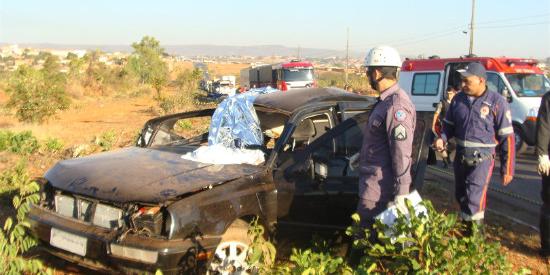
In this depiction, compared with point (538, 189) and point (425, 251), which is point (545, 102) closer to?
point (425, 251)

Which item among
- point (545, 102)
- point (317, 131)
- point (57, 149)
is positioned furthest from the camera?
point (57, 149)

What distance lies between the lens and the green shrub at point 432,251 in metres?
2.36

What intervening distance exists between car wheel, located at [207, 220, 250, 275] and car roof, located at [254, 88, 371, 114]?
1194mm

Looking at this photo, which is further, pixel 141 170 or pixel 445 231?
pixel 141 170

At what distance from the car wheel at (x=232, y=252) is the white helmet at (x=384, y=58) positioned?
4.85 ft

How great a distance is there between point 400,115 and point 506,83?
8.60 meters

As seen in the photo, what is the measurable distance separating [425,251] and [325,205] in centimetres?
151

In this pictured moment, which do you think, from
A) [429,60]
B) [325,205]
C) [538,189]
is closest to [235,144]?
[325,205]

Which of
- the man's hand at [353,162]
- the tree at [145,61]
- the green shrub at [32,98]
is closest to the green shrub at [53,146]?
the man's hand at [353,162]

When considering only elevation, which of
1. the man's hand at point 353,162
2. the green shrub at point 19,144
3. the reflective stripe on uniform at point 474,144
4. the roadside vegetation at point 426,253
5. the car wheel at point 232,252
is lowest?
the green shrub at point 19,144

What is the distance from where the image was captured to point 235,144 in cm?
451

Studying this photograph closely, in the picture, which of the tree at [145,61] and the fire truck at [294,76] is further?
the tree at [145,61]

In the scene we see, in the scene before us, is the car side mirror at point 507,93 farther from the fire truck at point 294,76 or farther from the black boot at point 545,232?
the fire truck at point 294,76

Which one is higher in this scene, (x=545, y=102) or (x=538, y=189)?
(x=545, y=102)
